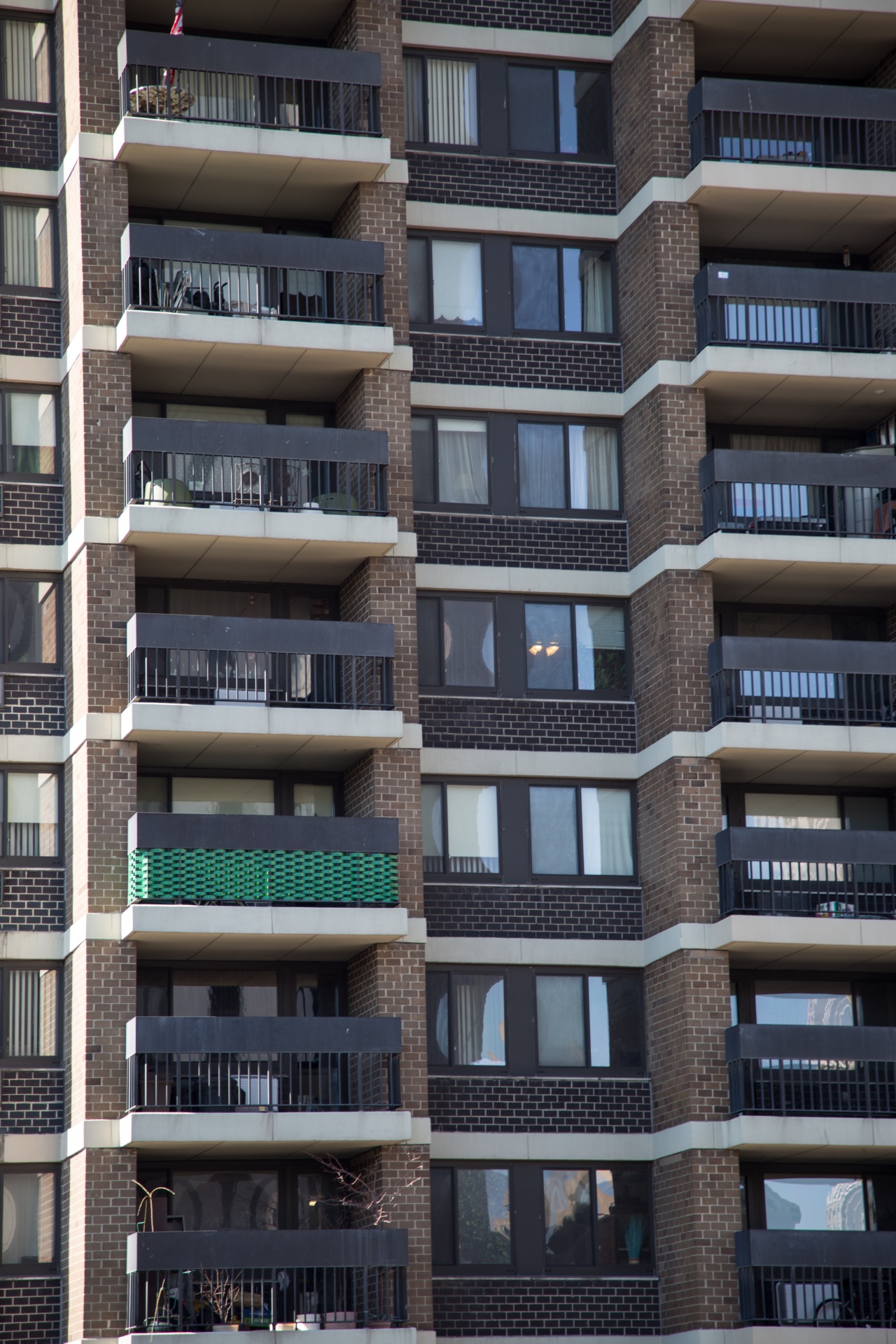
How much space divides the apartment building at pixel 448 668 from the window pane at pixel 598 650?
0.34 feet

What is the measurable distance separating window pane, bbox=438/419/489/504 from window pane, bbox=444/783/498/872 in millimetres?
4896

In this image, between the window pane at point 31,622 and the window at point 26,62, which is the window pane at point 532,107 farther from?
the window pane at point 31,622

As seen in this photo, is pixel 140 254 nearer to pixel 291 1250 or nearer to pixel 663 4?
pixel 663 4

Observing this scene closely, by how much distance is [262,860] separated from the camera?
109ft

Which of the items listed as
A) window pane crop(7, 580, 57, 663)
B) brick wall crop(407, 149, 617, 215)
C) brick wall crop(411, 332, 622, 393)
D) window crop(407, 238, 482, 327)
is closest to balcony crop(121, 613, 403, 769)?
window pane crop(7, 580, 57, 663)

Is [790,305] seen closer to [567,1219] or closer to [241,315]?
[241,315]

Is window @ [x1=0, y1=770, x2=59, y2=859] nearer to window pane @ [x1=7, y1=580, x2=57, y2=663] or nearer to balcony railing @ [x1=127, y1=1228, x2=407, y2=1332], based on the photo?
window pane @ [x1=7, y1=580, x2=57, y2=663]

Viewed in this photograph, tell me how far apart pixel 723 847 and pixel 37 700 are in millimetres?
10823

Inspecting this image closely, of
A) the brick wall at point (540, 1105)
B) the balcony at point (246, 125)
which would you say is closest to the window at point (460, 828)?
the brick wall at point (540, 1105)

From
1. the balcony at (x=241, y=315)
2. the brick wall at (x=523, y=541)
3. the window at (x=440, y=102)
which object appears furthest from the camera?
the window at (x=440, y=102)

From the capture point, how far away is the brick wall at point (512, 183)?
3803 cm

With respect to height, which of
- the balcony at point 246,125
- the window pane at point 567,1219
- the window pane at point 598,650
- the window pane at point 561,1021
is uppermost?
the balcony at point 246,125

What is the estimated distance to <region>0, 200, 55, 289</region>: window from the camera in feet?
119

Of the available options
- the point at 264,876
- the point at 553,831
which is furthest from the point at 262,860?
the point at 553,831
